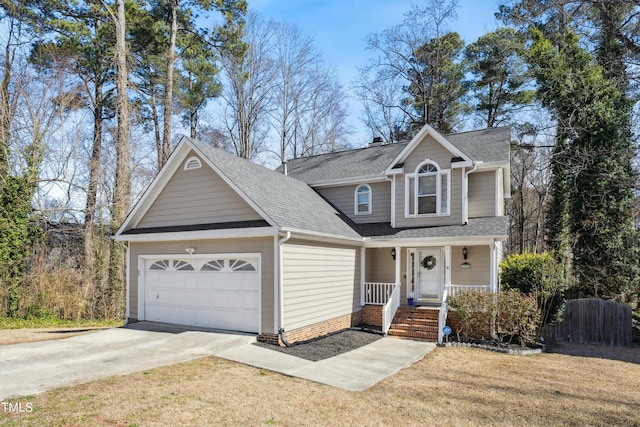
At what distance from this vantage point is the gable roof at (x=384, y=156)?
1485 centimetres

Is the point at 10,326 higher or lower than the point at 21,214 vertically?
lower

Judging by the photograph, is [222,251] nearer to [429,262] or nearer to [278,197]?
[278,197]

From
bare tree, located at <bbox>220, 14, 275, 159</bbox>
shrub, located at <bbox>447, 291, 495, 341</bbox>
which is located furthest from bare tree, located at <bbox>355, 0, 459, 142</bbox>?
shrub, located at <bbox>447, 291, 495, 341</bbox>

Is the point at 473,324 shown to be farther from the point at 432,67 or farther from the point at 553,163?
the point at 432,67

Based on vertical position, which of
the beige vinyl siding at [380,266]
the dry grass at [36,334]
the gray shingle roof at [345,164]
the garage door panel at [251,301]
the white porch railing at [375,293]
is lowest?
the dry grass at [36,334]

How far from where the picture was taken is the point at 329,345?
11070 millimetres

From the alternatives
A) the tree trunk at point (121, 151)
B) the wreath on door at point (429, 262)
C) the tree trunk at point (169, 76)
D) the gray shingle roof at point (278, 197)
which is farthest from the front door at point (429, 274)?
the tree trunk at point (169, 76)

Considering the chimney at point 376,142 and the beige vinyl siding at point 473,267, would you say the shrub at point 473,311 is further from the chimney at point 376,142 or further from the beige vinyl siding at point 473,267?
the chimney at point 376,142

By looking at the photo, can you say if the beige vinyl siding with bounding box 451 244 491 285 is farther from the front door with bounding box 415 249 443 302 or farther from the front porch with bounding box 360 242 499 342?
the front door with bounding box 415 249 443 302

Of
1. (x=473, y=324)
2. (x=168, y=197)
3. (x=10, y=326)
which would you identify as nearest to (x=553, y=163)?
(x=473, y=324)

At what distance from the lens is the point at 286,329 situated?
35.2ft

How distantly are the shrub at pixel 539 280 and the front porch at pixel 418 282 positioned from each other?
2.46 ft

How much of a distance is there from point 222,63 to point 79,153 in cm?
1134

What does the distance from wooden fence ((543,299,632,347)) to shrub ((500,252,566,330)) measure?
0.51 meters
